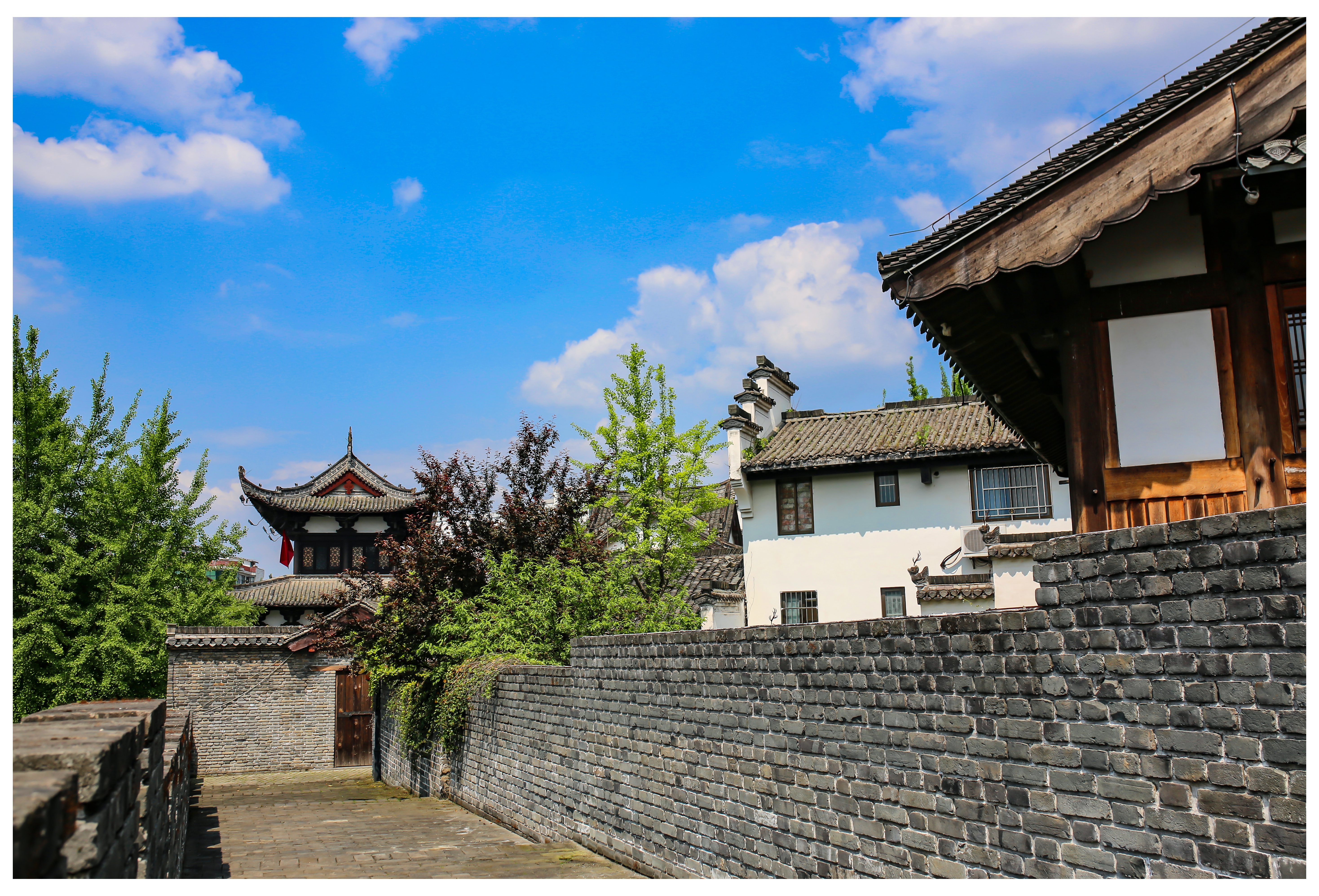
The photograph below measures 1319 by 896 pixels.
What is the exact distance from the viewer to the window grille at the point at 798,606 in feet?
75.6

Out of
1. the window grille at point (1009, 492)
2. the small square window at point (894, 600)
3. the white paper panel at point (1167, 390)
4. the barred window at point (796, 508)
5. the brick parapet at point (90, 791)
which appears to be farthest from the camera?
the barred window at point (796, 508)

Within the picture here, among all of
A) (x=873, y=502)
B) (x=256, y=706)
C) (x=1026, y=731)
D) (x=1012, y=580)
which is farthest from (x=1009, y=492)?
(x=256, y=706)

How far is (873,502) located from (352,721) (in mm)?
15132

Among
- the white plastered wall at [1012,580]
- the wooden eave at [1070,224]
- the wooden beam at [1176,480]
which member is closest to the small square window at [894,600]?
the white plastered wall at [1012,580]

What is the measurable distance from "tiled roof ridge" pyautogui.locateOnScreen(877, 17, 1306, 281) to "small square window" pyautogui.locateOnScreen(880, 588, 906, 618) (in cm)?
1643

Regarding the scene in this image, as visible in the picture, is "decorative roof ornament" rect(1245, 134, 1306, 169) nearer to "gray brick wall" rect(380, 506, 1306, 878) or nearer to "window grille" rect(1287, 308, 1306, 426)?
"window grille" rect(1287, 308, 1306, 426)

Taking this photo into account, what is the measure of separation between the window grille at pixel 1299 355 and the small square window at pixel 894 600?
16698mm

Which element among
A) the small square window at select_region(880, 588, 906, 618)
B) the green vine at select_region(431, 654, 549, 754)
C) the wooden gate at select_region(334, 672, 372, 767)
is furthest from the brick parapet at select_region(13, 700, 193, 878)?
the wooden gate at select_region(334, 672, 372, 767)

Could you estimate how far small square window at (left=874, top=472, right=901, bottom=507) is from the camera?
896 inches

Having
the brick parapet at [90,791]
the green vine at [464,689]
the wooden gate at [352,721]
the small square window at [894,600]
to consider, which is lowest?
the wooden gate at [352,721]

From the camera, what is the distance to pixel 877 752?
21.0 feet

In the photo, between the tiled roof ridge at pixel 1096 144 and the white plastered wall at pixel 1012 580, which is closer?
the tiled roof ridge at pixel 1096 144

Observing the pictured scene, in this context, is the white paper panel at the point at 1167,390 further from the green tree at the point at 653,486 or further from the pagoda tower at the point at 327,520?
the pagoda tower at the point at 327,520

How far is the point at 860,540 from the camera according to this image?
22.9 meters
